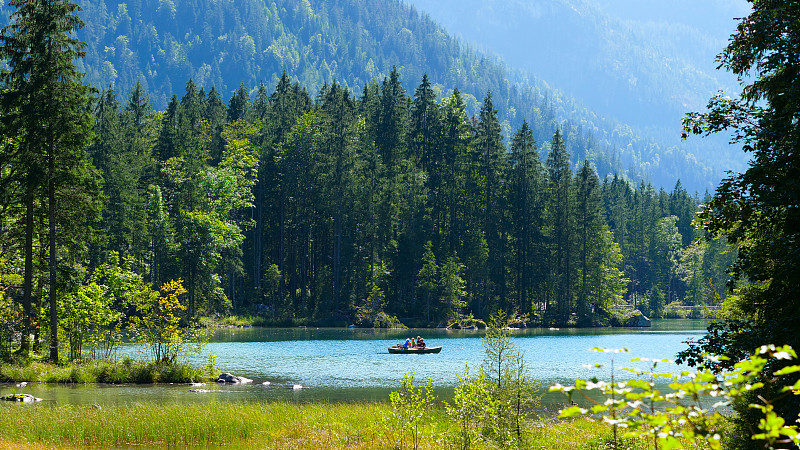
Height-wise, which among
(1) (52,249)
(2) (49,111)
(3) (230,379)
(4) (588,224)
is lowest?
(3) (230,379)

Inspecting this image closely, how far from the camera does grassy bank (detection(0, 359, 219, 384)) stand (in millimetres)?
31969

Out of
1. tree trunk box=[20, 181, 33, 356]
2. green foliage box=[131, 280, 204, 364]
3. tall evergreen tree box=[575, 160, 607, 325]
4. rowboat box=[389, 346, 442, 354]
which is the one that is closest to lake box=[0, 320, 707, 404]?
rowboat box=[389, 346, 442, 354]

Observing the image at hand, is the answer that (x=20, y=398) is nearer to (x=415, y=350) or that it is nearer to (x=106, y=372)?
(x=106, y=372)

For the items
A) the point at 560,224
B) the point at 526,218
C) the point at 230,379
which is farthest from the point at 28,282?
the point at 560,224

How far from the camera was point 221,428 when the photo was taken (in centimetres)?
2070

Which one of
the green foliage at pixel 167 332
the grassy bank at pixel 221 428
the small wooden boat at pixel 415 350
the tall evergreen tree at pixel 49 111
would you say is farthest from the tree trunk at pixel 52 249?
the small wooden boat at pixel 415 350

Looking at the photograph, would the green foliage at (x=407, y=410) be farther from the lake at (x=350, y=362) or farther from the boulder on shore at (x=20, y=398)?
the boulder on shore at (x=20, y=398)

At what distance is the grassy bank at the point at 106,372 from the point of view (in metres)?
32.0

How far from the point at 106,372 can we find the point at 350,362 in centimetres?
1478

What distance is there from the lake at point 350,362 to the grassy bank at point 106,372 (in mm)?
1301

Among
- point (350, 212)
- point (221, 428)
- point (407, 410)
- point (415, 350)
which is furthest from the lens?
point (350, 212)

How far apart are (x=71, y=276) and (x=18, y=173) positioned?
18.5 feet

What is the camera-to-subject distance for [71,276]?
35.8 meters

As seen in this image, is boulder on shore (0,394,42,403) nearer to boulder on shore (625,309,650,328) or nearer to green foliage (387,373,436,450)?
green foliage (387,373,436,450)
